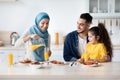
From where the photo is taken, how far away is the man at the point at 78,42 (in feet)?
9.84

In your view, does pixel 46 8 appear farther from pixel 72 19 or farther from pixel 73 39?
pixel 73 39

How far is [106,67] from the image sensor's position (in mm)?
2432

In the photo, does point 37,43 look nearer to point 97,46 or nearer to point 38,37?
point 38,37

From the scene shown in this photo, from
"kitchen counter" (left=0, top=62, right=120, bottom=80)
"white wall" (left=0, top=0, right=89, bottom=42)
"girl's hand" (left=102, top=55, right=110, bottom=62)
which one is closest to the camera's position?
"kitchen counter" (left=0, top=62, right=120, bottom=80)

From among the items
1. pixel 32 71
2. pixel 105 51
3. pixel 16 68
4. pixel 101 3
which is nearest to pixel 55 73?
pixel 32 71

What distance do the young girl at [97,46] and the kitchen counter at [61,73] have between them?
1.53 ft

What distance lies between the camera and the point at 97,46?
2.94 meters

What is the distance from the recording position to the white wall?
4.52m

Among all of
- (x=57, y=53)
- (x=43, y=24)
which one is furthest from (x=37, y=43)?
(x=57, y=53)

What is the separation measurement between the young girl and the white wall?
1584 mm

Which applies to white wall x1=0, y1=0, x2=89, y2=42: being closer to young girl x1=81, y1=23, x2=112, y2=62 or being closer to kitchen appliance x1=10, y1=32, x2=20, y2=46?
kitchen appliance x1=10, y1=32, x2=20, y2=46

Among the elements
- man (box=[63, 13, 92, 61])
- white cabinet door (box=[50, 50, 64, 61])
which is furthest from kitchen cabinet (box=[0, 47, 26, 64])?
man (box=[63, 13, 92, 61])

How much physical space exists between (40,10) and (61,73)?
8.33 ft

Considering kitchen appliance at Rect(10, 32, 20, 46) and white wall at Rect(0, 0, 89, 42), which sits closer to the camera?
kitchen appliance at Rect(10, 32, 20, 46)
